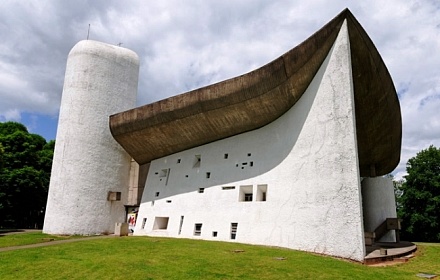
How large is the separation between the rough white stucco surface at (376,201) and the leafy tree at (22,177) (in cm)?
2436

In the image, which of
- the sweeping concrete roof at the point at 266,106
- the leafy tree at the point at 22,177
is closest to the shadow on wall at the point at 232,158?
the sweeping concrete roof at the point at 266,106

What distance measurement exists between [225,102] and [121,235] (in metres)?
9.28

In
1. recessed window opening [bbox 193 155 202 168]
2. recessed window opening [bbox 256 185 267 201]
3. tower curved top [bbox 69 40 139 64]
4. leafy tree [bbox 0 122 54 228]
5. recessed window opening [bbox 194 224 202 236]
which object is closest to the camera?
recessed window opening [bbox 256 185 267 201]

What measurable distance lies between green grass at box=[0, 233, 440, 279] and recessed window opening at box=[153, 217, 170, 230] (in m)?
6.27

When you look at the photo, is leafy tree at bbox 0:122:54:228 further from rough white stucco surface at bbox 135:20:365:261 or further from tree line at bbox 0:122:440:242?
rough white stucco surface at bbox 135:20:365:261

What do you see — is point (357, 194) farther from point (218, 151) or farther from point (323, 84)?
point (218, 151)

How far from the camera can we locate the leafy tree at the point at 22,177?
2678 cm

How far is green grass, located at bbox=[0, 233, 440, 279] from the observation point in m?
8.34

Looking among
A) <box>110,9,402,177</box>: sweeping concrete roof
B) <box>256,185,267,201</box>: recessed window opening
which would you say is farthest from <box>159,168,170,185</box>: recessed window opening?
<box>256,185,267,201</box>: recessed window opening

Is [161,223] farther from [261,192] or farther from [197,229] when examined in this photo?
[261,192]

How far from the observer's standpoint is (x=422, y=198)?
1077 inches

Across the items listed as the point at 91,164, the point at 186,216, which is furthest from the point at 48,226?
the point at 186,216

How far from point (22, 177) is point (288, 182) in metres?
22.7

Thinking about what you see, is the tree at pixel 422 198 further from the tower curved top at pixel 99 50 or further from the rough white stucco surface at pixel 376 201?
the tower curved top at pixel 99 50
